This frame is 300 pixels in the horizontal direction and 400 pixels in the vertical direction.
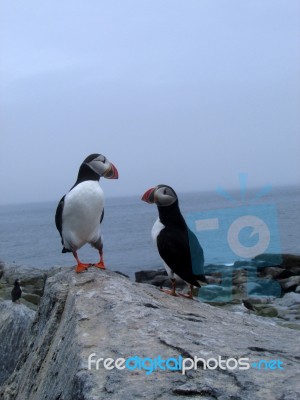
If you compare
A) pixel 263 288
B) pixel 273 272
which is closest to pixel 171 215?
pixel 263 288

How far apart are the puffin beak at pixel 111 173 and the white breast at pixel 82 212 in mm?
126

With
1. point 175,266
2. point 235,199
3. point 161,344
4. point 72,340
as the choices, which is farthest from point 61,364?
point 235,199

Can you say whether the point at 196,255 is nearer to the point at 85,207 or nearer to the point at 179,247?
the point at 179,247

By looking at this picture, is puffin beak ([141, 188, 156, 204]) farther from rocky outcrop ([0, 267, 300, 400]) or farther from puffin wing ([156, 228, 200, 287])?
rocky outcrop ([0, 267, 300, 400])

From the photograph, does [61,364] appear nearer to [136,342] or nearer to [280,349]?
[136,342]

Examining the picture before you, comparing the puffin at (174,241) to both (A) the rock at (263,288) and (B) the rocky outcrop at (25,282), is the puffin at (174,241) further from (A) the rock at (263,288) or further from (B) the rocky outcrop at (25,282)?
(A) the rock at (263,288)

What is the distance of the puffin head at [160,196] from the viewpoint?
540 centimetres

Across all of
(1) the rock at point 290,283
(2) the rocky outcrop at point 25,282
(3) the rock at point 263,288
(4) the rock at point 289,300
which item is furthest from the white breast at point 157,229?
(1) the rock at point 290,283

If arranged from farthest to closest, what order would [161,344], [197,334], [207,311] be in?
[207,311]
[197,334]
[161,344]

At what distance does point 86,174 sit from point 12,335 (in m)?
2.38

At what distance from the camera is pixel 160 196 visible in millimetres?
5402

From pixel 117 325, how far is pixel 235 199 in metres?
2.17

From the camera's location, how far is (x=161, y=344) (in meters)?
3.35

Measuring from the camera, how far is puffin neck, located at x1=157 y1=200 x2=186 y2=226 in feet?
18.1
